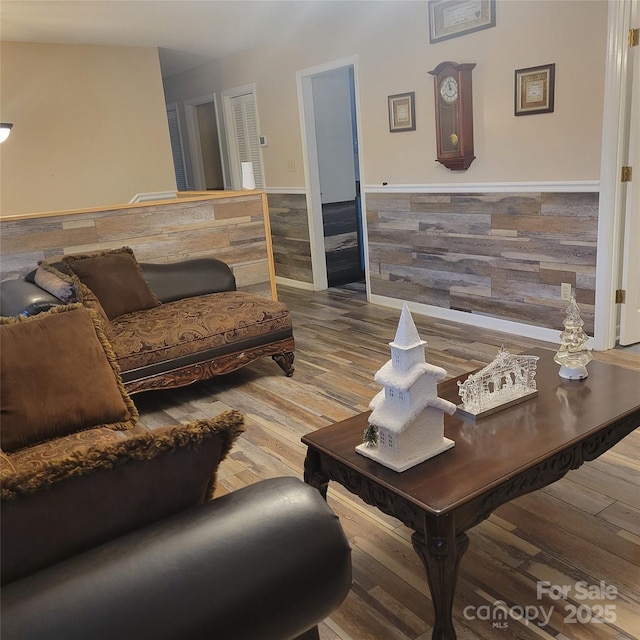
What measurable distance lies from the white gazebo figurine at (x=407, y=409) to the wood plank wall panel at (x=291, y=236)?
4520mm

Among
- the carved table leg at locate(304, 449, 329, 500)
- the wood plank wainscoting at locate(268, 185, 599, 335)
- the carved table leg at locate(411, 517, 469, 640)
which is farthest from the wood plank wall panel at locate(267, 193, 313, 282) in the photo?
the carved table leg at locate(411, 517, 469, 640)

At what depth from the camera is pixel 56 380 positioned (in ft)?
6.77

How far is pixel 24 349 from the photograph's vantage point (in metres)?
2.05

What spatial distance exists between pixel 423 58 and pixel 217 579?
428 cm

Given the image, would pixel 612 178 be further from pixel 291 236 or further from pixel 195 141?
pixel 195 141

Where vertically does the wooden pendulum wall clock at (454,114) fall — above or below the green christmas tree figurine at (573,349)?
above

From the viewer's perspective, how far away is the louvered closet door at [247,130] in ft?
21.0

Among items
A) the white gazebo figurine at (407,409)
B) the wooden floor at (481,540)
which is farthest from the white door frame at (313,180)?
the white gazebo figurine at (407,409)

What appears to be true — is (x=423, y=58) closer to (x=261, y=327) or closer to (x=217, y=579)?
(x=261, y=327)

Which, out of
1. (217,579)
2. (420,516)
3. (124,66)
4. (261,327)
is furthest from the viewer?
(124,66)

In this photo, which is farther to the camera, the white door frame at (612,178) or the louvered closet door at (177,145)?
the louvered closet door at (177,145)

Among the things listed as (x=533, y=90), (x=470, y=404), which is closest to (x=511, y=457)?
(x=470, y=404)

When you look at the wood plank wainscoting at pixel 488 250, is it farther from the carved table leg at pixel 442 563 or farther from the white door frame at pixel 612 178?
the carved table leg at pixel 442 563

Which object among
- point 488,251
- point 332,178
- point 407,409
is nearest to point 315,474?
point 407,409
